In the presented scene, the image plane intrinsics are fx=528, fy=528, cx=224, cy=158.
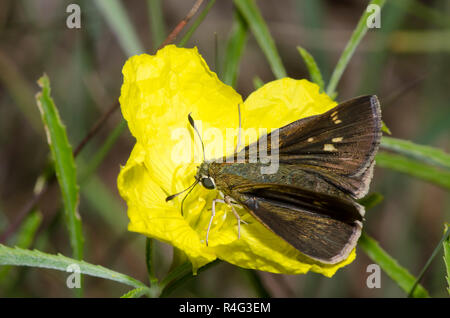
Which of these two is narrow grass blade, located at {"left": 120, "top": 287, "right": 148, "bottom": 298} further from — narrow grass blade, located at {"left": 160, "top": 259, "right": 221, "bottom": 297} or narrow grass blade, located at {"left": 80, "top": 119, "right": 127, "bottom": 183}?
narrow grass blade, located at {"left": 80, "top": 119, "right": 127, "bottom": 183}

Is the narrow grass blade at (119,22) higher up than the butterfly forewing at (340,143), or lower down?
higher up

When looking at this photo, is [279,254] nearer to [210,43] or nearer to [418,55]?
[210,43]

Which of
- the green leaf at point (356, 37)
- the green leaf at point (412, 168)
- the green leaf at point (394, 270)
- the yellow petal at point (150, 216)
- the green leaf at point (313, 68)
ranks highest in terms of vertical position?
the green leaf at point (356, 37)

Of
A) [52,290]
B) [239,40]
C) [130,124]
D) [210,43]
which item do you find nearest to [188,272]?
[130,124]

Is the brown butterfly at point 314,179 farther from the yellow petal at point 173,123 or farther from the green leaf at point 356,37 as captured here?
the green leaf at point 356,37

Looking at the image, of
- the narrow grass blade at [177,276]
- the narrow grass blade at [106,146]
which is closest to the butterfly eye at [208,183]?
the narrow grass blade at [177,276]

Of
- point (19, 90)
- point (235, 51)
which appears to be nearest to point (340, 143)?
point (235, 51)
